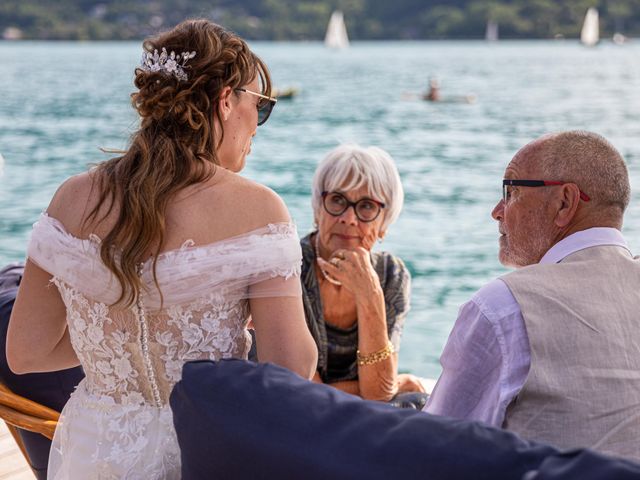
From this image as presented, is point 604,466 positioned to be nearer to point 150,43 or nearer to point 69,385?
point 150,43

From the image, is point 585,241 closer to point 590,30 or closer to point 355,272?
point 355,272

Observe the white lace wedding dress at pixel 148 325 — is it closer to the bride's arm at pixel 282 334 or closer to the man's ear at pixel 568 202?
the bride's arm at pixel 282 334

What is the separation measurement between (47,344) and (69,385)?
43cm

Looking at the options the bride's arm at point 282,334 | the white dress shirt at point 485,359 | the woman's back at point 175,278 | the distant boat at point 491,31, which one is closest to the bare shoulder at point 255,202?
the woman's back at point 175,278

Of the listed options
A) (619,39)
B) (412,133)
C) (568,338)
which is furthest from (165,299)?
(619,39)

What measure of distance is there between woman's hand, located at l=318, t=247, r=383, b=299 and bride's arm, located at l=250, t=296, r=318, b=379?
102cm

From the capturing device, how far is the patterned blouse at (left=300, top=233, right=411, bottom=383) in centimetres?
256

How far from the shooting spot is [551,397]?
1311mm

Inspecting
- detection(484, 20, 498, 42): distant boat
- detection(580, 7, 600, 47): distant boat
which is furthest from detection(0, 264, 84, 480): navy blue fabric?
detection(484, 20, 498, 42): distant boat

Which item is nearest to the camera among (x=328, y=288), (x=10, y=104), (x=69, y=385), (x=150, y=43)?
(x=150, y=43)

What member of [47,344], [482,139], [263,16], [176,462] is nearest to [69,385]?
[47,344]

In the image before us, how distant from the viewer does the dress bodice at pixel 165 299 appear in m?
1.43

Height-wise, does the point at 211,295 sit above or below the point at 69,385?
above

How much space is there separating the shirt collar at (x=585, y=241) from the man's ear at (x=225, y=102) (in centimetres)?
60
